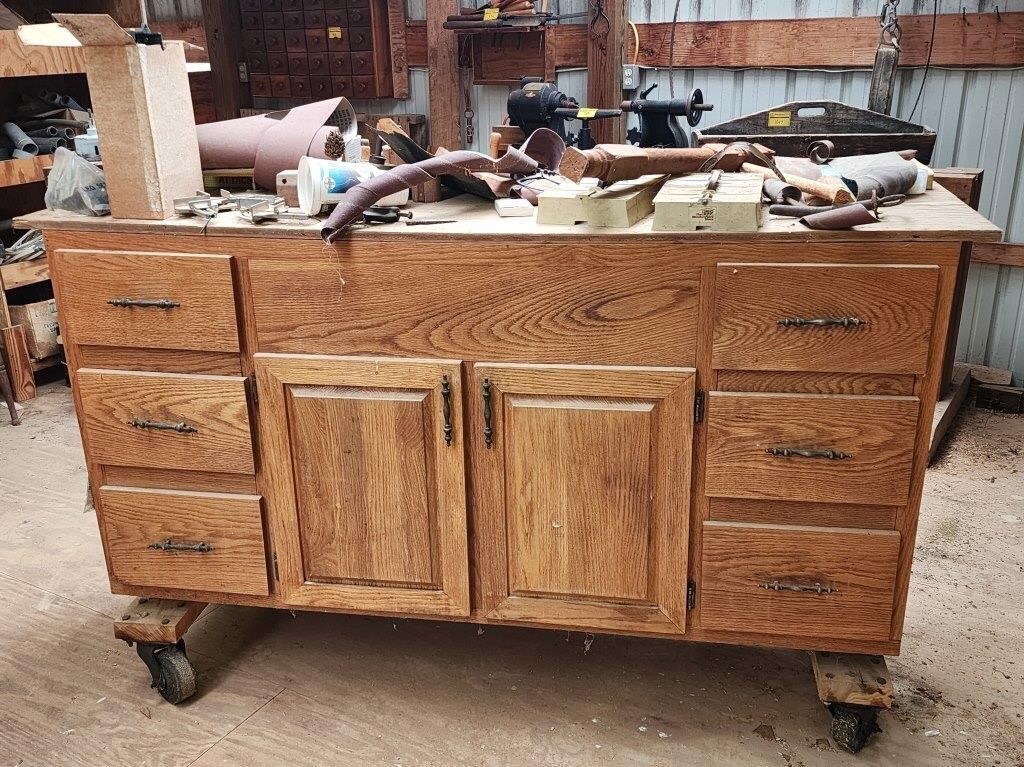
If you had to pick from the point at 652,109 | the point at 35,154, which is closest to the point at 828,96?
the point at 652,109

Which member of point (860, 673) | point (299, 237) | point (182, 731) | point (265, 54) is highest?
point (265, 54)

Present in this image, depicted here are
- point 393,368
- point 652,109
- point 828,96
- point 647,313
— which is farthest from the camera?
point 828,96

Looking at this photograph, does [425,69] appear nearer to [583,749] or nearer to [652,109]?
[652,109]

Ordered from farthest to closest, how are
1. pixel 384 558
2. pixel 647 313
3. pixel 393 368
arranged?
pixel 384 558
pixel 393 368
pixel 647 313

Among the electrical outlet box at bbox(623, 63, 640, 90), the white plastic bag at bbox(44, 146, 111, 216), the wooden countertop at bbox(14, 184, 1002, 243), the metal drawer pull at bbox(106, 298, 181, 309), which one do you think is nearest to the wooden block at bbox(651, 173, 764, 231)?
the wooden countertop at bbox(14, 184, 1002, 243)

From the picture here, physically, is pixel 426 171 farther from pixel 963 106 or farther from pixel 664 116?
pixel 963 106

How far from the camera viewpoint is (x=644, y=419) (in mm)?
1553

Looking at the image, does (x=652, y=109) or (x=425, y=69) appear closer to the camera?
(x=652, y=109)

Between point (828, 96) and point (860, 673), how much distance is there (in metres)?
3.01

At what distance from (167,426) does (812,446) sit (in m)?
1.21

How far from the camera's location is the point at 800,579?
1.58 m

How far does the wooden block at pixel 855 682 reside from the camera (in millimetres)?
1590

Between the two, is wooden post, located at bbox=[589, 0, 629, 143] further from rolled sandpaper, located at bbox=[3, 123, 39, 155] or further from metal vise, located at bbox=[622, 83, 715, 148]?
rolled sandpaper, located at bbox=[3, 123, 39, 155]

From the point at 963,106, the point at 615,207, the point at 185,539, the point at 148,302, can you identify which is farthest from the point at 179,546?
the point at 963,106
